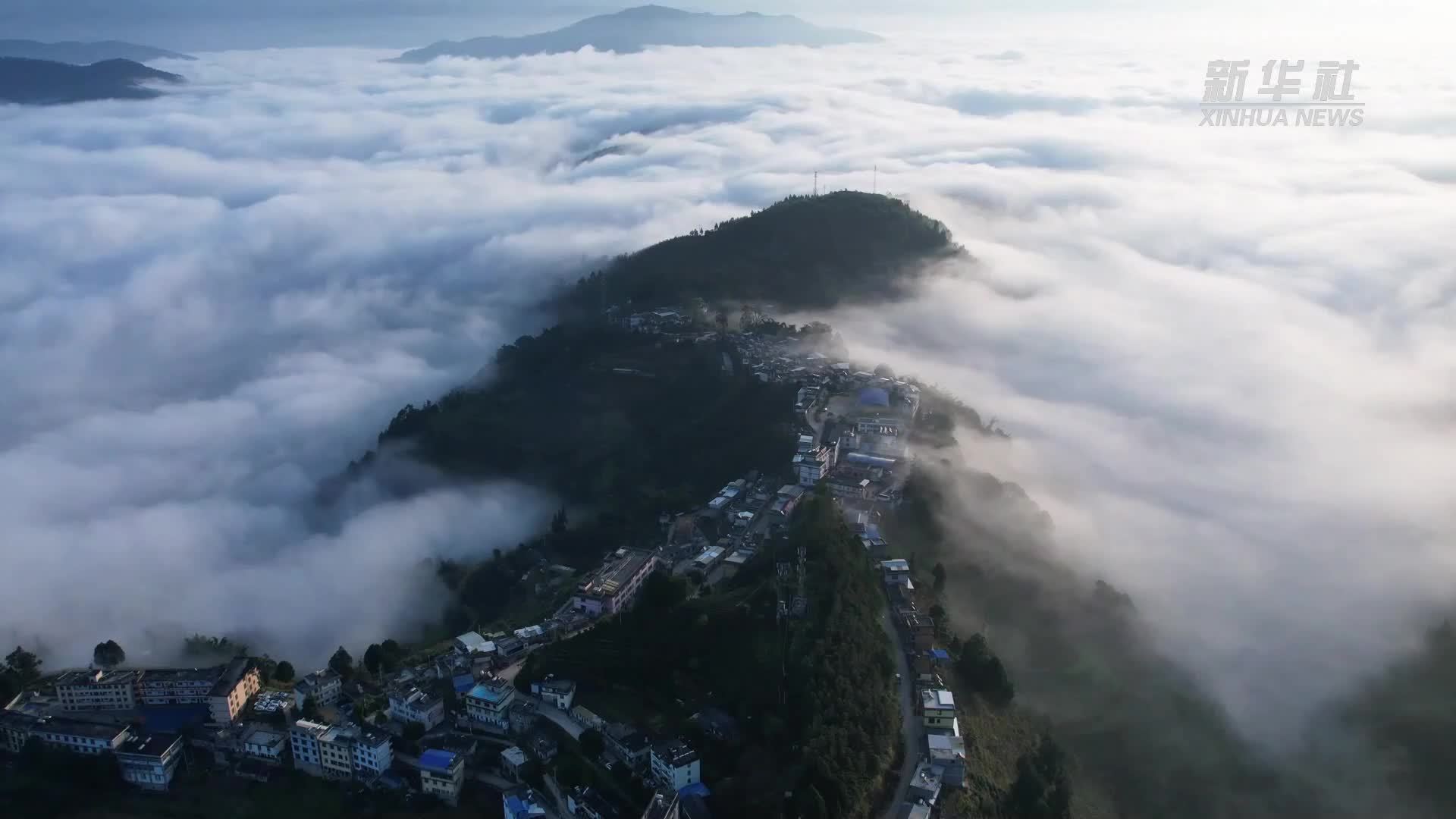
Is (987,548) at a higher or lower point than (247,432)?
higher

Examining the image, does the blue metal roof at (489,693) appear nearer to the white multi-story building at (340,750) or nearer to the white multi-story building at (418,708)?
the white multi-story building at (418,708)

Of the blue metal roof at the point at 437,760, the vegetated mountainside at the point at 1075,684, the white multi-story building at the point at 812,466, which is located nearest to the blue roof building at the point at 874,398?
the vegetated mountainside at the point at 1075,684

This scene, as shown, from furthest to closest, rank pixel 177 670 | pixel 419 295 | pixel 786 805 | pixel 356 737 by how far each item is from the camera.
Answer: pixel 419 295, pixel 177 670, pixel 356 737, pixel 786 805

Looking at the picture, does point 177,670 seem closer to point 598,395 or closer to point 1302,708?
point 598,395

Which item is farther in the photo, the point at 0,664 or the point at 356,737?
the point at 0,664

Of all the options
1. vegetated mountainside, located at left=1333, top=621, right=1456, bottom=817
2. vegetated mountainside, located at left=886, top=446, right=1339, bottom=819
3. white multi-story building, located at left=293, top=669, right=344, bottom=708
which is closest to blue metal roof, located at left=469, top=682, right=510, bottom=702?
white multi-story building, located at left=293, top=669, right=344, bottom=708

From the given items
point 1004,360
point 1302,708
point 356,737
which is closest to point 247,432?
point 356,737
